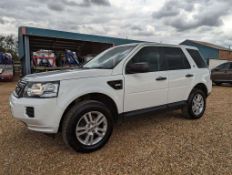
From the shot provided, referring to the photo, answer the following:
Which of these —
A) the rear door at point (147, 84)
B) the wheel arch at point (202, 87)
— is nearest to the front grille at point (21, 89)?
the rear door at point (147, 84)

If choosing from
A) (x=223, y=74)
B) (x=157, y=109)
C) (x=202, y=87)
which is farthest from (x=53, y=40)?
(x=157, y=109)

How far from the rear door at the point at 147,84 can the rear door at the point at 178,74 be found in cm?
18

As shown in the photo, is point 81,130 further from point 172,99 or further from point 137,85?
point 172,99

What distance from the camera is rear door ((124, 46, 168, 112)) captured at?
414 cm

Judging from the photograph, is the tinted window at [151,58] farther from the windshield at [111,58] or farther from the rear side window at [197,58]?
the rear side window at [197,58]

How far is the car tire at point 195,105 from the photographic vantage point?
5.42 meters

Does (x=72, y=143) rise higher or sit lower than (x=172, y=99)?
lower

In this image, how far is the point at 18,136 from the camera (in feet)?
A: 14.7

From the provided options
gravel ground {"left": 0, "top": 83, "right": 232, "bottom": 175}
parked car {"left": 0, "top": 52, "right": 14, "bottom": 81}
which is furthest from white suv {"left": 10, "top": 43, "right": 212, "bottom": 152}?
parked car {"left": 0, "top": 52, "right": 14, "bottom": 81}

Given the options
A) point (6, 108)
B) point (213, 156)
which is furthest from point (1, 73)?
point (213, 156)

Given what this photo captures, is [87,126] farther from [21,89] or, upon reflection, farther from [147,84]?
[147,84]

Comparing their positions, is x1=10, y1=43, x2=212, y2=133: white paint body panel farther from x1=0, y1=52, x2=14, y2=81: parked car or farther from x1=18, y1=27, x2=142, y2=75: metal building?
x1=0, y1=52, x2=14, y2=81: parked car

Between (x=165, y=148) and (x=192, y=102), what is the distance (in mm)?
2003

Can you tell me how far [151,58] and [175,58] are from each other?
766 millimetres
